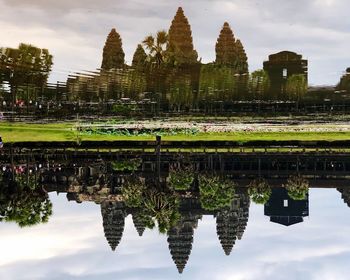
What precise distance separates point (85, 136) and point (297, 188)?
1980cm

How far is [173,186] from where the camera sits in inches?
994

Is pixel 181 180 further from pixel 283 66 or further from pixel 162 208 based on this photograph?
pixel 283 66

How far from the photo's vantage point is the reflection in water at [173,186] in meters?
20.9

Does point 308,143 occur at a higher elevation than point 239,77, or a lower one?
lower

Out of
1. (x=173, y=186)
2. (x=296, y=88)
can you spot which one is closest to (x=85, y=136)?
(x=173, y=186)

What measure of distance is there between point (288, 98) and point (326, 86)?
4712mm

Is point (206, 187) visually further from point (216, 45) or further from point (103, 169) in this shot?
point (216, 45)

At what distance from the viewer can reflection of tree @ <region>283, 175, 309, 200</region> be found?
24.3 m

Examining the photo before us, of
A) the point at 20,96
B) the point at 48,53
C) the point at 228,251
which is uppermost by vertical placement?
the point at 48,53

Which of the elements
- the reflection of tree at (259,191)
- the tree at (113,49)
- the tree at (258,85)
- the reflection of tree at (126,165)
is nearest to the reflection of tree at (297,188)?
the reflection of tree at (259,191)

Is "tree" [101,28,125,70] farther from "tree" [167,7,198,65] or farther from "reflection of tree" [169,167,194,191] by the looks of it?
"reflection of tree" [169,167,194,191]

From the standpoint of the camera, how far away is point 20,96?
49.3 metres

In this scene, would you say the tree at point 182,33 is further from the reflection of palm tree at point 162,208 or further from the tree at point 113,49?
the reflection of palm tree at point 162,208

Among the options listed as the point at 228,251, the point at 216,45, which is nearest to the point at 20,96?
the point at 228,251
